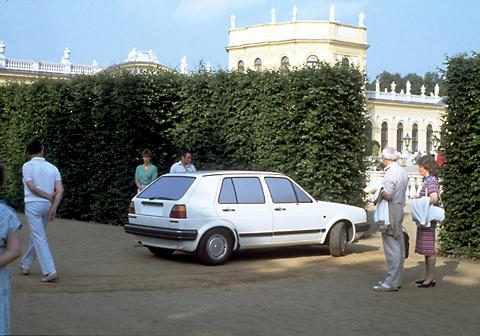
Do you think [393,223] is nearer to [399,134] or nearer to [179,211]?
[179,211]

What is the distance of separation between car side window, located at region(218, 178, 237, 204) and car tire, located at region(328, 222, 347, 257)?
2.29 m

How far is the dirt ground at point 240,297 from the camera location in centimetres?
805

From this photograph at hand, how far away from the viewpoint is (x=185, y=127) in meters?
18.6

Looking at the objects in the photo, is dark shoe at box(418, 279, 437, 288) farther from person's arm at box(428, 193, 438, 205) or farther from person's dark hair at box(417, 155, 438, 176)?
person's dark hair at box(417, 155, 438, 176)

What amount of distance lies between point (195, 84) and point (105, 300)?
10276 mm

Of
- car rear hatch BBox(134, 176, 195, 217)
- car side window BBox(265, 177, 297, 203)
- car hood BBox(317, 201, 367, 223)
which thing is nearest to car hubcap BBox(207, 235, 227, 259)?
car rear hatch BBox(134, 176, 195, 217)

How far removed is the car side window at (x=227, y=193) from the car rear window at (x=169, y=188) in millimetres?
578

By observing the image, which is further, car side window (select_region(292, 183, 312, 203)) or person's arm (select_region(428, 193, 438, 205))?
car side window (select_region(292, 183, 312, 203))

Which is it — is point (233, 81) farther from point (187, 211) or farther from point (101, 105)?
point (187, 211)

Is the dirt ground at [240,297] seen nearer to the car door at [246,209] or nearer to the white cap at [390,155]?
the car door at [246,209]

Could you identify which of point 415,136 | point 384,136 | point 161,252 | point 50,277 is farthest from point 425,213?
point 415,136

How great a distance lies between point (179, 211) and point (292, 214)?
2.33 m

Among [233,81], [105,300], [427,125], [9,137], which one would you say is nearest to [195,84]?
[233,81]

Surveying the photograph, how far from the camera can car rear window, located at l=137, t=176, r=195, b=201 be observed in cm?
1258
